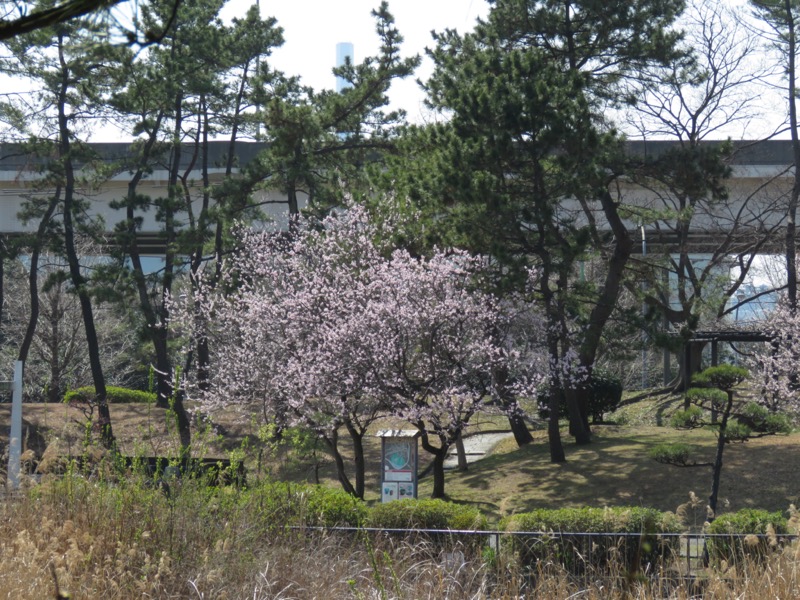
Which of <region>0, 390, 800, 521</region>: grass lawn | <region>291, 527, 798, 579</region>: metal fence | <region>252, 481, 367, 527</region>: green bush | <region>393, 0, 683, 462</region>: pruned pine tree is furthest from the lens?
<region>393, 0, 683, 462</region>: pruned pine tree

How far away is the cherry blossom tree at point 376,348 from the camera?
1410 cm

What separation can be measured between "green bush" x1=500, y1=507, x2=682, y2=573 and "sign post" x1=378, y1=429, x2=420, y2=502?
161 inches

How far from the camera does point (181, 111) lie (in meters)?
27.0

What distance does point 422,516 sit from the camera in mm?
9312

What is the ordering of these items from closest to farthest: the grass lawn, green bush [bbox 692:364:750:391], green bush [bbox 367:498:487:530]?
green bush [bbox 367:498:487:530], green bush [bbox 692:364:750:391], the grass lawn

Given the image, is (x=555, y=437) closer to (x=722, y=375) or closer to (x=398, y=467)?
(x=398, y=467)

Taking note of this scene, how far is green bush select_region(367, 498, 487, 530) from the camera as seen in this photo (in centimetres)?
912

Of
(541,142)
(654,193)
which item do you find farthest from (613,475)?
(654,193)

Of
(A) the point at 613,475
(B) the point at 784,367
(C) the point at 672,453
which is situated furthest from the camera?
(B) the point at 784,367

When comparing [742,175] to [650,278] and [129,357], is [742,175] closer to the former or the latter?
[650,278]

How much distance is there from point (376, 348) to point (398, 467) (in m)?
1.72

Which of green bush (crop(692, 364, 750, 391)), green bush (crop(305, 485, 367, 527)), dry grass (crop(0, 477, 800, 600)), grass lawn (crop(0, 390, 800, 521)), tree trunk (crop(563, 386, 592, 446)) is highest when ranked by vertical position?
green bush (crop(692, 364, 750, 391))

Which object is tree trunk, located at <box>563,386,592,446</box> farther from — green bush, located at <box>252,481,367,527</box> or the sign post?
green bush, located at <box>252,481,367,527</box>

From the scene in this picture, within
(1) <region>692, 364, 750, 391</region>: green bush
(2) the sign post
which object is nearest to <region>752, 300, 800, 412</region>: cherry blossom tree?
(1) <region>692, 364, 750, 391</region>: green bush
